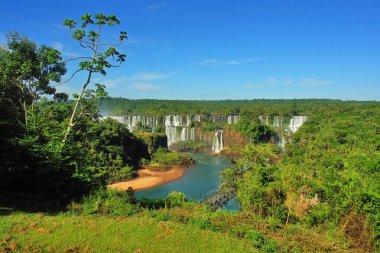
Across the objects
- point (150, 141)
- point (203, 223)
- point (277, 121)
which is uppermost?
point (277, 121)

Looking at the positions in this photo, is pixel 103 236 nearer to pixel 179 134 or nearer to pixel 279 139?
pixel 279 139

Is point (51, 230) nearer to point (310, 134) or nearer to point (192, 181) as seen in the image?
point (192, 181)

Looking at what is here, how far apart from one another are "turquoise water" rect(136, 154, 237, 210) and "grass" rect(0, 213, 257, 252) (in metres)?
18.9

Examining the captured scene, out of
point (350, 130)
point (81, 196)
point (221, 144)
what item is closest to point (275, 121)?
point (221, 144)

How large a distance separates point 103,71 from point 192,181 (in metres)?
33.8

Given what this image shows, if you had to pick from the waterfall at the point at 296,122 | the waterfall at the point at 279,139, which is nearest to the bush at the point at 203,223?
the waterfall at the point at 279,139

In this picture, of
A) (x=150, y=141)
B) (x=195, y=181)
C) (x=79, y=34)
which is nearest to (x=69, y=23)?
(x=79, y=34)

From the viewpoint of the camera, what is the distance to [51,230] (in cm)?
1024

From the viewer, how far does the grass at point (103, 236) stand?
9414 millimetres

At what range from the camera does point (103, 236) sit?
1030cm

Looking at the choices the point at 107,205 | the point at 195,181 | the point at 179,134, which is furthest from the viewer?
the point at 179,134

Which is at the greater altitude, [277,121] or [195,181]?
[277,121]

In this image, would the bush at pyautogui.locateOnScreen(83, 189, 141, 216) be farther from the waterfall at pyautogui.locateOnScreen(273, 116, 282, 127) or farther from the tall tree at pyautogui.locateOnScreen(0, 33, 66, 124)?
the waterfall at pyautogui.locateOnScreen(273, 116, 282, 127)

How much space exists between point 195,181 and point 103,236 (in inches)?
1444
